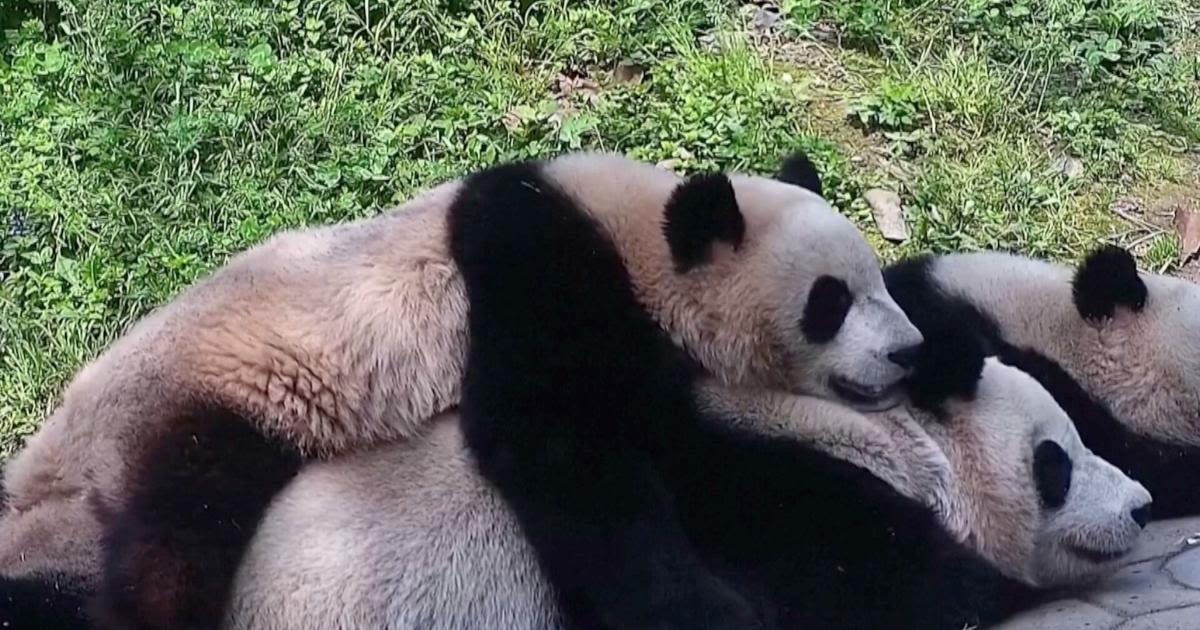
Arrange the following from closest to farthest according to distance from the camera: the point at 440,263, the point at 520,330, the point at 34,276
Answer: the point at 520,330 < the point at 440,263 < the point at 34,276

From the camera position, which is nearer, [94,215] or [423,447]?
[423,447]

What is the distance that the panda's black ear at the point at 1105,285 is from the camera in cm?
504

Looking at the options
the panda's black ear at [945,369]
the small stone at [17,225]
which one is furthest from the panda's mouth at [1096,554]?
the small stone at [17,225]

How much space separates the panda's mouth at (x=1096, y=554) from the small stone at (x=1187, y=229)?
301cm

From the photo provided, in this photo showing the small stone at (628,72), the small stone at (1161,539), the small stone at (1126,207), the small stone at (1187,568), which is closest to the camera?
the small stone at (1187,568)

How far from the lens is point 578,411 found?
3.95m

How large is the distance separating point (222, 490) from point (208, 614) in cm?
31

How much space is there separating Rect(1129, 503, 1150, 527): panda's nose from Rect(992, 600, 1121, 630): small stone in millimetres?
278

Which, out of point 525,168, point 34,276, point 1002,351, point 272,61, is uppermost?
point 525,168

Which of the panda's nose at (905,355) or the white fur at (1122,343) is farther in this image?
the white fur at (1122,343)

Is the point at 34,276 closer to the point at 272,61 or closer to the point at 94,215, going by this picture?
the point at 94,215

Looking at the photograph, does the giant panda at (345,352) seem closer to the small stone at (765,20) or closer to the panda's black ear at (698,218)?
the panda's black ear at (698,218)

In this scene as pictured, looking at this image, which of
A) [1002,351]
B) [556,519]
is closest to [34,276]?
[556,519]

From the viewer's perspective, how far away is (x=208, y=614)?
379 centimetres
